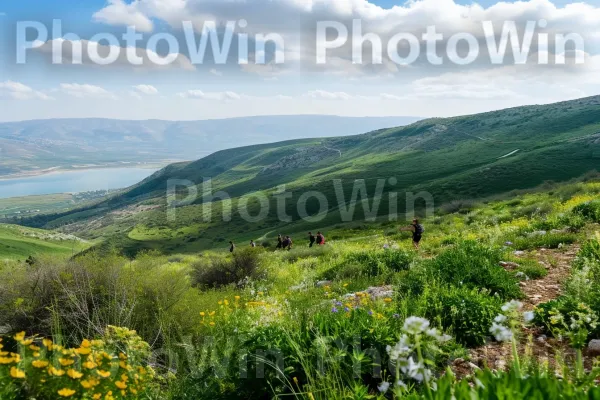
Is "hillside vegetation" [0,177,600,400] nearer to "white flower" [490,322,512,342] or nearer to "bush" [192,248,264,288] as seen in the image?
"white flower" [490,322,512,342]

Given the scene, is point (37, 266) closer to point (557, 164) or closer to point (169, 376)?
point (169, 376)

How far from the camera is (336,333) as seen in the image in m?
4.68

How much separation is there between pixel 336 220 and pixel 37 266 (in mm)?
82597

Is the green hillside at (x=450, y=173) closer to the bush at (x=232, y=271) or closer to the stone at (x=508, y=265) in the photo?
the bush at (x=232, y=271)

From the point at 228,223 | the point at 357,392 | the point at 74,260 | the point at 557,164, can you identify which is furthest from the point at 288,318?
the point at 228,223

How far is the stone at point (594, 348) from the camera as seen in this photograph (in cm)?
464

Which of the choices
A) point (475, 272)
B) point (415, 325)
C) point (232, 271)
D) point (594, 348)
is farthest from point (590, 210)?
point (415, 325)

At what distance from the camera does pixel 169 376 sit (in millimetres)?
5422

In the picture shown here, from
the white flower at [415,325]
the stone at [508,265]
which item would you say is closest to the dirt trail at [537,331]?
the stone at [508,265]

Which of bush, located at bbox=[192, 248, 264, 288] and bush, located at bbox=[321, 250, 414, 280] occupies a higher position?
bush, located at bbox=[321, 250, 414, 280]

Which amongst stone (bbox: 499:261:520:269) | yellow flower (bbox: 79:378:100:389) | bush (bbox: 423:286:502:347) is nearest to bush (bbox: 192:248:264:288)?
stone (bbox: 499:261:520:269)

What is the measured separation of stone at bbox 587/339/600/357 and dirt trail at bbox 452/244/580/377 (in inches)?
11.2

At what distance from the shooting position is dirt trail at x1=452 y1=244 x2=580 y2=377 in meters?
4.66

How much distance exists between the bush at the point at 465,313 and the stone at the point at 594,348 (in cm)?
105
